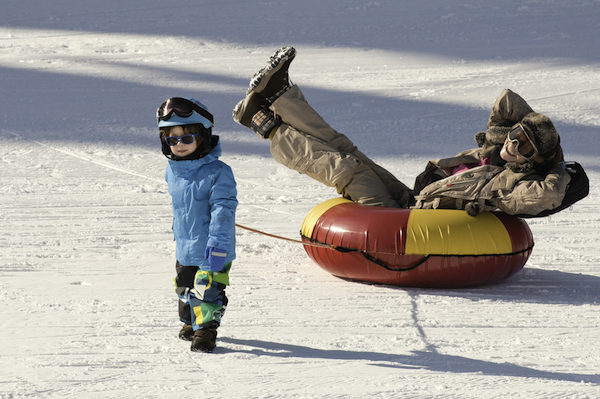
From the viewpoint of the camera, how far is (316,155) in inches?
169

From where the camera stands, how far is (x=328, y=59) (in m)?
10.5

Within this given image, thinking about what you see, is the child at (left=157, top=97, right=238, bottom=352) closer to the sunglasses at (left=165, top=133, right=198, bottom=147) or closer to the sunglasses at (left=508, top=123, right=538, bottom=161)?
the sunglasses at (left=165, top=133, right=198, bottom=147)

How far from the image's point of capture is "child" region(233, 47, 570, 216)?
390 centimetres

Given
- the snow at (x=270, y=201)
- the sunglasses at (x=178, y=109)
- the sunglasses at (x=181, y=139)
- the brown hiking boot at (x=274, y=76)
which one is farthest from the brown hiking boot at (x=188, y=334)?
the brown hiking boot at (x=274, y=76)

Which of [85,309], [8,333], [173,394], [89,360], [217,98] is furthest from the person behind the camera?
[217,98]

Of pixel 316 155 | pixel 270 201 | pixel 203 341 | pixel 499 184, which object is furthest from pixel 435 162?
pixel 270 201

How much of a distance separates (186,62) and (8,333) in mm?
7414

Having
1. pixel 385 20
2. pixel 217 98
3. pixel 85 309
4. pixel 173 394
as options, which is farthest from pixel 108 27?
pixel 173 394

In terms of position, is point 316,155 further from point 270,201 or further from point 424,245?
point 270,201

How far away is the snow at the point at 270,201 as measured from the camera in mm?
3090

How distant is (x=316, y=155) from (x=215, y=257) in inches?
56.5

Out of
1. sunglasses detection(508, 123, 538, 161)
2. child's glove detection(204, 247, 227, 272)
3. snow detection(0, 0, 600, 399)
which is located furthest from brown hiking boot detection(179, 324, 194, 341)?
sunglasses detection(508, 123, 538, 161)

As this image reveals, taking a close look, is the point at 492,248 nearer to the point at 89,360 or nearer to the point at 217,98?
the point at 89,360

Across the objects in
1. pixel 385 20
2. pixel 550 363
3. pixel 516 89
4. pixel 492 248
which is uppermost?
pixel 385 20
